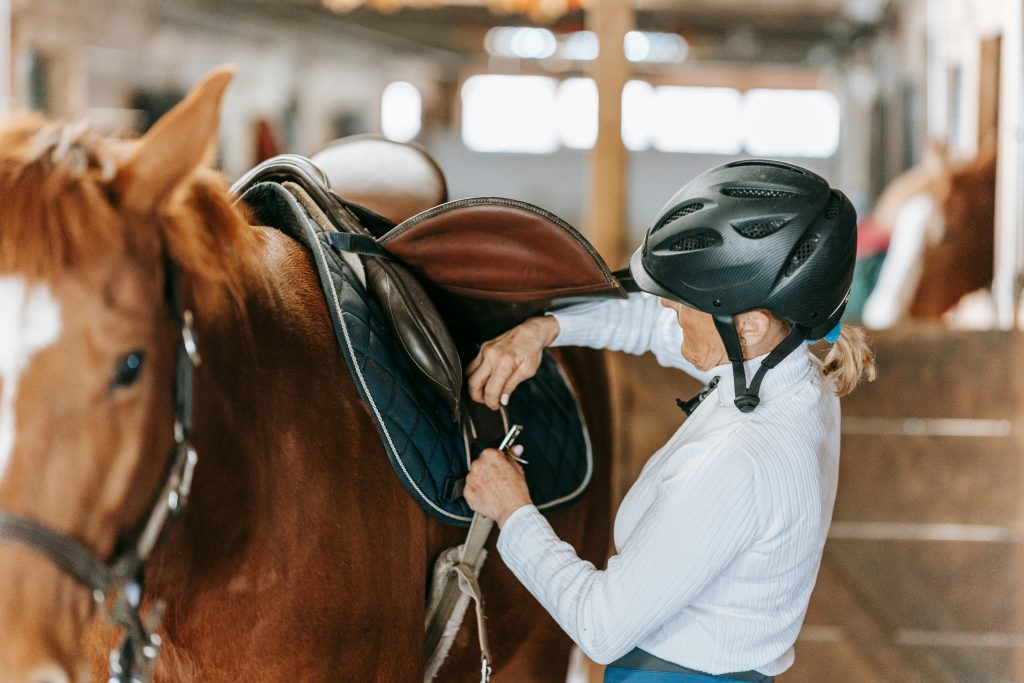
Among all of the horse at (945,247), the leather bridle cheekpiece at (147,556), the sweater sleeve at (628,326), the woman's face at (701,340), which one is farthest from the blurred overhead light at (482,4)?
the leather bridle cheekpiece at (147,556)

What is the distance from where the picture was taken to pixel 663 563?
115cm

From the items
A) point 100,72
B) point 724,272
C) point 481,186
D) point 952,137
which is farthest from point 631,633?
point 481,186

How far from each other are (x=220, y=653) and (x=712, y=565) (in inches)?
23.0

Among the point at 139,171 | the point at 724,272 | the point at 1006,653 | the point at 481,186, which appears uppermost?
the point at 139,171

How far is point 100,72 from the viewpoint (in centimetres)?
718

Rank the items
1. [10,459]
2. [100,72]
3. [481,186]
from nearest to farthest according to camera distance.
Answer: [10,459] < [100,72] < [481,186]

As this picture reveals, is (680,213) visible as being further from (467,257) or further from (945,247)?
(945,247)

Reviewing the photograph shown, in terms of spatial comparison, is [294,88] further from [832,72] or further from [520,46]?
[832,72]

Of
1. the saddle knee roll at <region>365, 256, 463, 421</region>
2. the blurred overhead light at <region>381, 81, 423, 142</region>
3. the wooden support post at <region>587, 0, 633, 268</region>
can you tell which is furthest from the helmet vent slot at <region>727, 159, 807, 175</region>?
the blurred overhead light at <region>381, 81, 423, 142</region>

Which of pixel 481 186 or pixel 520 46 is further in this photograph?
pixel 520 46

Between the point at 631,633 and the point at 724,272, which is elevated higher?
the point at 724,272

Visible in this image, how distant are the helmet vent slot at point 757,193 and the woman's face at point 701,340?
0.52ft

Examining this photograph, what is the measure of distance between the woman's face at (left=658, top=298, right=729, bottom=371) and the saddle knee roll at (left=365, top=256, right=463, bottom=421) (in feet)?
1.04

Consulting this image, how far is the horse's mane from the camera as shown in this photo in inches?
33.9
